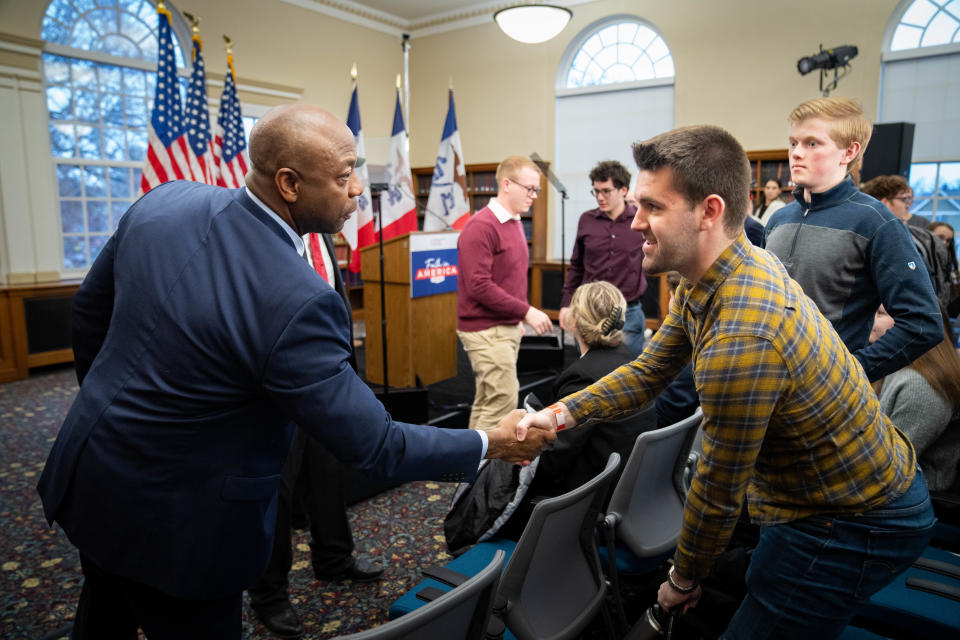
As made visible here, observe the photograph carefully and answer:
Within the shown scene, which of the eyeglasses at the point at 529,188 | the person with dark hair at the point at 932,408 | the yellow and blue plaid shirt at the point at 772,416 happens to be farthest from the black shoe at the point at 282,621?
the eyeglasses at the point at 529,188

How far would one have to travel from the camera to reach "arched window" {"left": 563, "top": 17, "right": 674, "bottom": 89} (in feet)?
26.1

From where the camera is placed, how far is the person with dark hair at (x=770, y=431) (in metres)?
1.05

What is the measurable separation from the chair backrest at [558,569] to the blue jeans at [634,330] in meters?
2.10

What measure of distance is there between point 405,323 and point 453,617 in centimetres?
396

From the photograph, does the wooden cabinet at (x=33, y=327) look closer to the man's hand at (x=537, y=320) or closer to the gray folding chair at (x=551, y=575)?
the man's hand at (x=537, y=320)

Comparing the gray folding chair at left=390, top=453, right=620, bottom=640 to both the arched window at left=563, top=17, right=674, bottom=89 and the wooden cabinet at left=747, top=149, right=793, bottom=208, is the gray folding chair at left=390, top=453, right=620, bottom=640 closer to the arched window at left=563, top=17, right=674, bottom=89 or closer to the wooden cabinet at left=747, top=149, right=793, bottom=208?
the wooden cabinet at left=747, top=149, right=793, bottom=208

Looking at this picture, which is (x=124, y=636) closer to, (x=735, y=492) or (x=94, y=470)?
(x=94, y=470)

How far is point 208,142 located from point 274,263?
14.2ft

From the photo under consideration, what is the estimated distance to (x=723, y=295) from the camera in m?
1.09

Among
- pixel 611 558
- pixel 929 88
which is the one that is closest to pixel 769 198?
pixel 929 88

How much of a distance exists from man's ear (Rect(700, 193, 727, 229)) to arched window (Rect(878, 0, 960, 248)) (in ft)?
22.9

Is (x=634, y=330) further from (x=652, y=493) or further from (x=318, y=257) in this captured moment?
(x=318, y=257)

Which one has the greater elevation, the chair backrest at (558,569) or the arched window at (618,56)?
the arched window at (618,56)

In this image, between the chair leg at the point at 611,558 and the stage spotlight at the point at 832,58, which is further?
the stage spotlight at the point at 832,58
